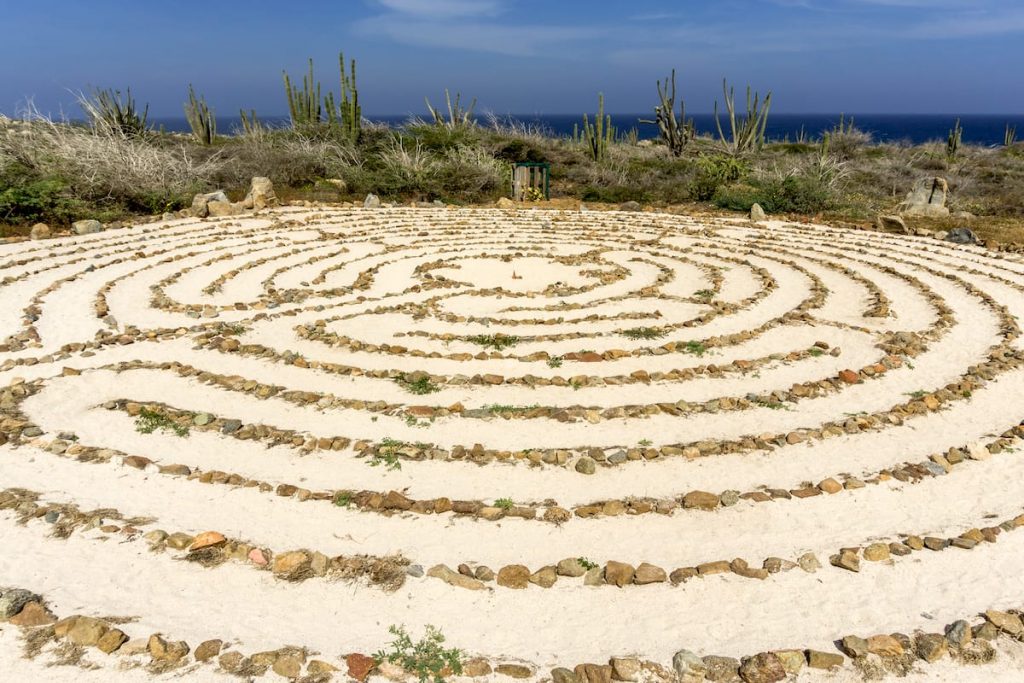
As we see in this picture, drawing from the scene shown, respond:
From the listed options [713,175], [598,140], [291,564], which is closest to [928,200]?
[713,175]

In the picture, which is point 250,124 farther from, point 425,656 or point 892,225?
point 425,656

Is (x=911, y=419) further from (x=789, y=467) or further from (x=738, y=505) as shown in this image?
(x=738, y=505)

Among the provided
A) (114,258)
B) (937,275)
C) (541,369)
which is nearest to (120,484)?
(541,369)

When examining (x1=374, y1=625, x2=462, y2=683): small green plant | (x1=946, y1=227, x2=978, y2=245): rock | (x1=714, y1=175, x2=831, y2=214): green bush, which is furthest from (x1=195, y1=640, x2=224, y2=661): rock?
(x1=714, y1=175, x2=831, y2=214): green bush

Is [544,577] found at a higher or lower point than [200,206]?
lower

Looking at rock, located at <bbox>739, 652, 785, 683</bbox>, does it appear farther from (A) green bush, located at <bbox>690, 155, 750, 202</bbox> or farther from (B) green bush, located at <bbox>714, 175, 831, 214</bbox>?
(A) green bush, located at <bbox>690, 155, 750, 202</bbox>

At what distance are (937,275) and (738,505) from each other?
8978 mm

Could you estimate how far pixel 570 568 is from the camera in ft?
14.4

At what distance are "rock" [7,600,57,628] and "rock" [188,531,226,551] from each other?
2.79 feet

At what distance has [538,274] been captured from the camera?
11.9m

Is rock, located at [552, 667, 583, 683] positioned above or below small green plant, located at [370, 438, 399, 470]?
below

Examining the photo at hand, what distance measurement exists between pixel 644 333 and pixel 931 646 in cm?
545

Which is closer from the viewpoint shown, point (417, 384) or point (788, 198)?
point (417, 384)

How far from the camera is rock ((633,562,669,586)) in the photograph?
14.0ft
